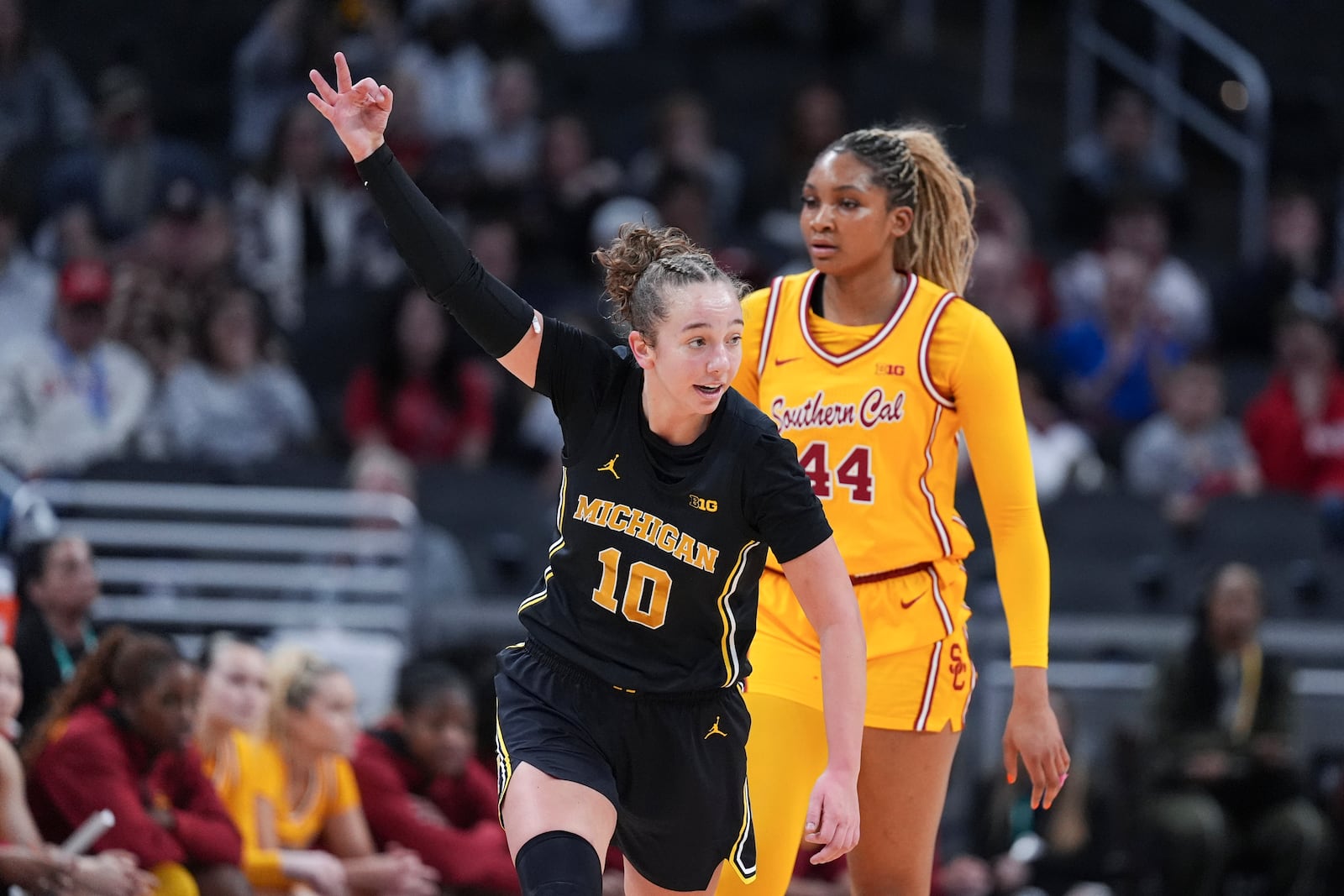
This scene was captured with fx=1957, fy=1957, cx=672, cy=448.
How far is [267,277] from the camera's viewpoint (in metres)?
11.0

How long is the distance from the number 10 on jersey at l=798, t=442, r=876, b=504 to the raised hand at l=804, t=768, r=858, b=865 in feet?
3.03

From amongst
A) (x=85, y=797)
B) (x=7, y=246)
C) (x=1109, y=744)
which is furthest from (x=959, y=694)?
(x=7, y=246)

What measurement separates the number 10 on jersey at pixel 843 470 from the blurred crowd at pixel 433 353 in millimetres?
2584

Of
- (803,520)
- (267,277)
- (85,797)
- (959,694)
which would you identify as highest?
(267,277)

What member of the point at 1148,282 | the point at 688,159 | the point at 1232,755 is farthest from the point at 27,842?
the point at 1148,282

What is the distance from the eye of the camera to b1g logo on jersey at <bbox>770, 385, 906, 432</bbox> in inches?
184

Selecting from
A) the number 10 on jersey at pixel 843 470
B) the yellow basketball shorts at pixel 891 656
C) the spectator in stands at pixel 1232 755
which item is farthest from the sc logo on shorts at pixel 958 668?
the spectator in stands at pixel 1232 755

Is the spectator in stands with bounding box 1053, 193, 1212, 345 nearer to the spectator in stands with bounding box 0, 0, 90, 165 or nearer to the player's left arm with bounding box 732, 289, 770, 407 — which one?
the spectator in stands with bounding box 0, 0, 90, 165

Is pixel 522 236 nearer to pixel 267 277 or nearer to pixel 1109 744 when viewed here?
pixel 267 277

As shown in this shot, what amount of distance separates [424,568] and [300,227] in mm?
3010

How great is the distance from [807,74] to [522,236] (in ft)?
9.86

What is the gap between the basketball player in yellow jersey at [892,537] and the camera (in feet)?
15.1

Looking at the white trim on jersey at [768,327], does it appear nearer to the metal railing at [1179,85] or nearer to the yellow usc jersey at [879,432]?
the yellow usc jersey at [879,432]

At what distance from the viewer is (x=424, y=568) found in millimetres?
9062
